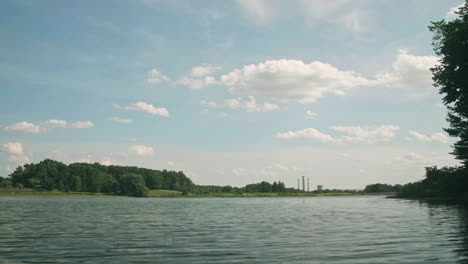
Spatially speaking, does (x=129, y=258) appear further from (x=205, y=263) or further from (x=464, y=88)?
(x=464, y=88)

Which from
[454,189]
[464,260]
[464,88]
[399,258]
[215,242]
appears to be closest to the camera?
[464,260]

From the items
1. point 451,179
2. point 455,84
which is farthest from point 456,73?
point 451,179

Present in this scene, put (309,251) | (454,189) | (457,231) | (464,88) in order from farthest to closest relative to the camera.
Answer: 1. (454,189)
2. (464,88)
3. (457,231)
4. (309,251)

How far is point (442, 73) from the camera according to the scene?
63906mm

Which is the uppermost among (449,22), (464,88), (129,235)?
(449,22)

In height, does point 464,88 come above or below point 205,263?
above

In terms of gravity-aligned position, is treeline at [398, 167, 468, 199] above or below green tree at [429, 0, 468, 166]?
below

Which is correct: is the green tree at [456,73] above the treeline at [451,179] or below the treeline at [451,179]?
above

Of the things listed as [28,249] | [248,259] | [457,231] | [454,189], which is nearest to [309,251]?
[248,259]

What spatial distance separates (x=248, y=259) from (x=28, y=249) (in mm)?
13491

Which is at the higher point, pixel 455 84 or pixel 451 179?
pixel 455 84

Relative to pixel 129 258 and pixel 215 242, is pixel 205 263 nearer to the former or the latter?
pixel 129 258

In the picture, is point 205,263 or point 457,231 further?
point 457,231

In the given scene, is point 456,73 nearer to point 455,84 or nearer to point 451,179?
point 455,84
